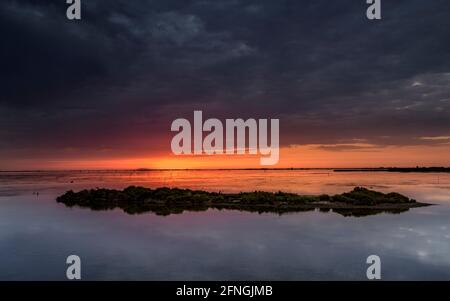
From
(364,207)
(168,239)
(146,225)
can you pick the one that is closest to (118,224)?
(146,225)

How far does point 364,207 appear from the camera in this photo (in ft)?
119

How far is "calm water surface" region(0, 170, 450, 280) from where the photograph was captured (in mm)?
16578

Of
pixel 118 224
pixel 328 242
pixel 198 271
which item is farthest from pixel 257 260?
pixel 118 224

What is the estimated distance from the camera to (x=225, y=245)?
2164 centimetres

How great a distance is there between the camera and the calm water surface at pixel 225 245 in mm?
16578

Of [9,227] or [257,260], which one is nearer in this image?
[257,260]
